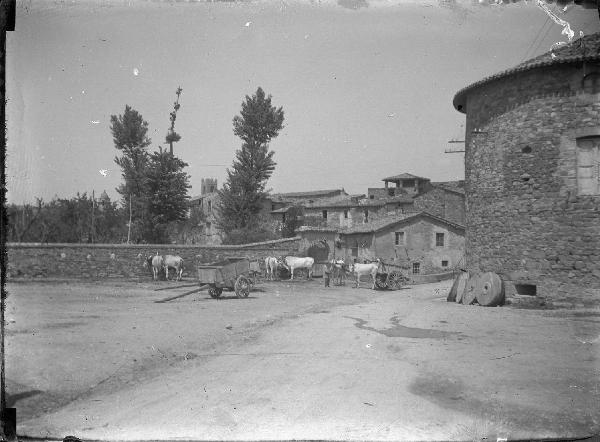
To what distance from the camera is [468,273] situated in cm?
1644

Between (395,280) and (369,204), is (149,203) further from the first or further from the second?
(369,204)

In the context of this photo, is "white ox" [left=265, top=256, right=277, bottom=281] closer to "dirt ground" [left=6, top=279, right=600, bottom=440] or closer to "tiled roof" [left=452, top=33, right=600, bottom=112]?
"dirt ground" [left=6, top=279, right=600, bottom=440]

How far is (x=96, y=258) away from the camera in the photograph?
2439 cm

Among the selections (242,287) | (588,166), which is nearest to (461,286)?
(588,166)

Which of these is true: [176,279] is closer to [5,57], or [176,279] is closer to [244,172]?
[244,172]

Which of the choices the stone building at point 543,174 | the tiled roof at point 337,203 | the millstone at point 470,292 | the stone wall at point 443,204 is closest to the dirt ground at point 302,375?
the stone building at point 543,174

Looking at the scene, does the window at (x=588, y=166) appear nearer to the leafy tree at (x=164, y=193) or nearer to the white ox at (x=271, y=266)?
the white ox at (x=271, y=266)

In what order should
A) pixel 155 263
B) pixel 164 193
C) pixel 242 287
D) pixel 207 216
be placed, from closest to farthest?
1. pixel 242 287
2. pixel 155 263
3. pixel 164 193
4. pixel 207 216

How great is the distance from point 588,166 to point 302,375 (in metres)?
11.4

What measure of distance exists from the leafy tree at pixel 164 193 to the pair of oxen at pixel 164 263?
4.29 meters

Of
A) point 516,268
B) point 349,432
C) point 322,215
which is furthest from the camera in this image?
point 322,215

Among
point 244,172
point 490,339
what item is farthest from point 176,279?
point 490,339

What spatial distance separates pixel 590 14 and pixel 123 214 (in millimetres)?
35906

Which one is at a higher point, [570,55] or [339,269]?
[570,55]
